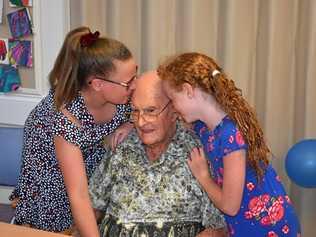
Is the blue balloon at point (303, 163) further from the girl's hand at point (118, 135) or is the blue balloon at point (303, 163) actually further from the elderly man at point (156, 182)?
the girl's hand at point (118, 135)

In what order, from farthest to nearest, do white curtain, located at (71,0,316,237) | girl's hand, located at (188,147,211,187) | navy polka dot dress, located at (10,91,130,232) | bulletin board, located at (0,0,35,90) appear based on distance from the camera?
1. bulletin board, located at (0,0,35,90)
2. white curtain, located at (71,0,316,237)
3. navy polka dot dress, located at (10,91,130,232)
4. girl's hand, located at (188,147,211,187)

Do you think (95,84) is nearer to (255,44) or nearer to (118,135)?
(118,135)

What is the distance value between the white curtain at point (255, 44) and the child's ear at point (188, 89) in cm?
92

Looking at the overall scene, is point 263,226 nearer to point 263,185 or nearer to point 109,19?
point 263,185

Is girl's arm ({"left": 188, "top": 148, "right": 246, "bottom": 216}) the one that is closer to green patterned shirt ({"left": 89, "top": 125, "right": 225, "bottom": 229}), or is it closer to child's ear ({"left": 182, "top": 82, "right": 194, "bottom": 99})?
green patterned shirt ({"left": 89, "top": 125, "right": 225, "bottom": 229})

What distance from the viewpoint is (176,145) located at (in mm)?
1940

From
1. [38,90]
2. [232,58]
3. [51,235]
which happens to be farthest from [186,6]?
[51,235]

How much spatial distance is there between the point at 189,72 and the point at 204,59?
0.27 ft

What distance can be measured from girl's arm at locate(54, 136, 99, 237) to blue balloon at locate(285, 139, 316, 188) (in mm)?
883

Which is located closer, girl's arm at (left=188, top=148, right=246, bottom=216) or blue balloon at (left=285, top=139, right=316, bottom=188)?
girl's arm at (left=188, top=148, right=246, bottom=216)

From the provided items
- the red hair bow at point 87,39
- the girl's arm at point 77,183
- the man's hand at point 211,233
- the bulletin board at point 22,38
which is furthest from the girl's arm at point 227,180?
the bulletin board at point 22,38

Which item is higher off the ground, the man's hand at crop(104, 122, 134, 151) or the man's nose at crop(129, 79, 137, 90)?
the man's nose at crop(129, 79, 137, 90)

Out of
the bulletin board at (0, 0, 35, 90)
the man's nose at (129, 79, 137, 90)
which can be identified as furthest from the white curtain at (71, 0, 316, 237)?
the man's nose at (129, 79, 137, 90)

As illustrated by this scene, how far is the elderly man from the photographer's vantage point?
1.85 meters
